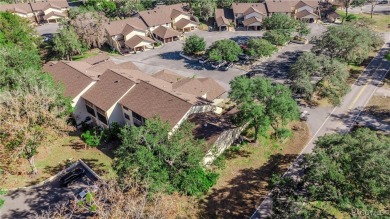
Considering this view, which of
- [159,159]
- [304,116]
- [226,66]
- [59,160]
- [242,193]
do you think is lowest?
[242,193]

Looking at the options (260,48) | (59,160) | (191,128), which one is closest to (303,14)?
(260,48)

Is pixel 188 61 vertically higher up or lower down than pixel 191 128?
lower down

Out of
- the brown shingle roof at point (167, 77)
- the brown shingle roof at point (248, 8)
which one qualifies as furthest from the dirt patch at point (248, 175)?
the brown shingle roof at point (248, 8)

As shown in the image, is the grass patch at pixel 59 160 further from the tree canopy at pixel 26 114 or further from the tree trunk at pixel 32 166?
the tree canopy at pixel 26 114

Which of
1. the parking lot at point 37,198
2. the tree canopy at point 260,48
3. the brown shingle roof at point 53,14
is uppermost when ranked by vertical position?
the brown shingle roof at point 53,14

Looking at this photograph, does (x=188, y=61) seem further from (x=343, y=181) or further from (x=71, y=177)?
(x=343, y=181)

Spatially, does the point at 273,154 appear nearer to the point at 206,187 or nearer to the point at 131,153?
the point at 206,187

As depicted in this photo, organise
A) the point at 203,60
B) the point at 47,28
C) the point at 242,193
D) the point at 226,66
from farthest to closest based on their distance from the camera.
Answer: the point at 47,28, the point at 203,60, the point at 226,66, the point at 242,193
